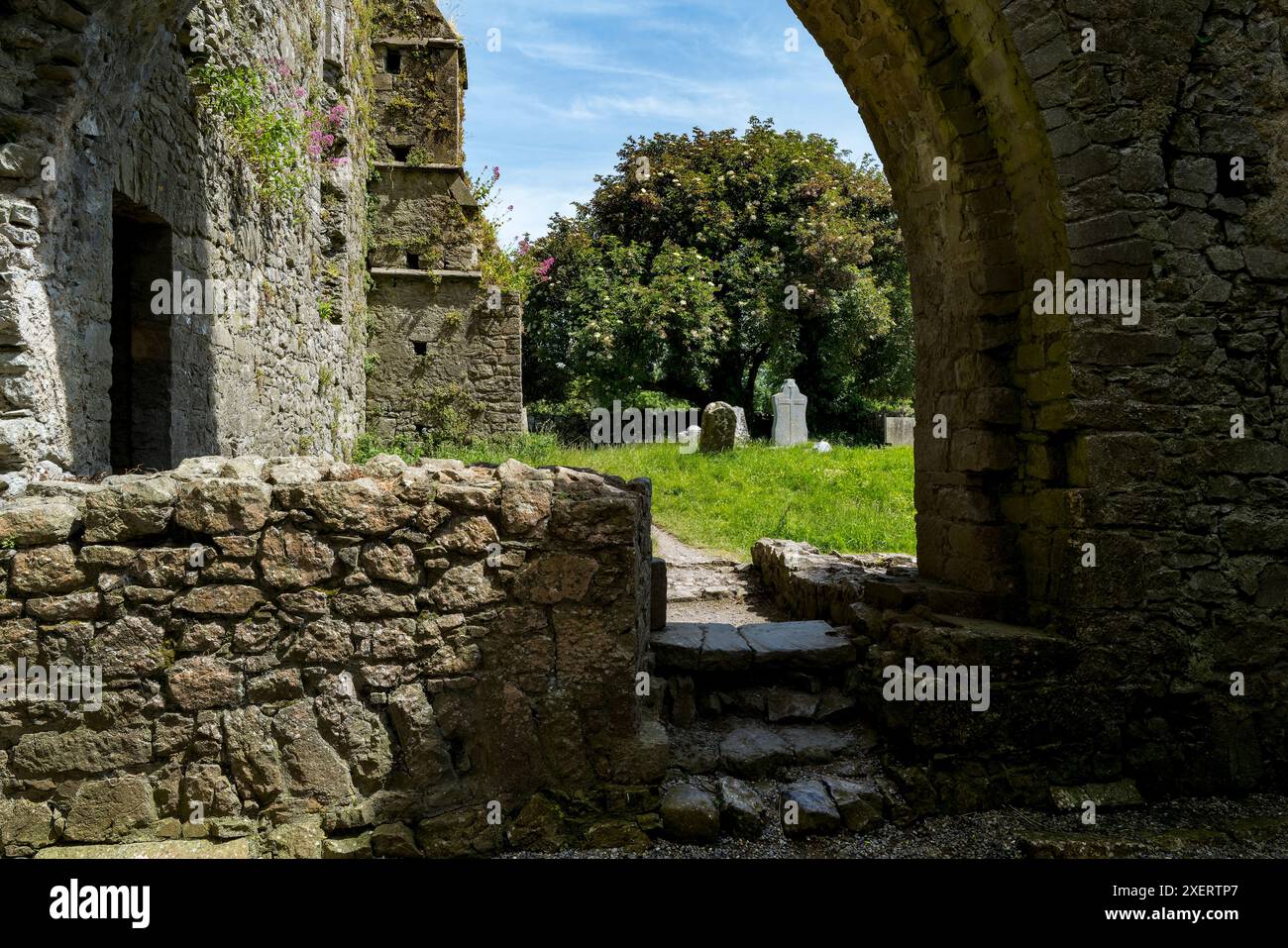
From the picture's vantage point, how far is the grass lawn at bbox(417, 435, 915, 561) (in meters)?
9.03

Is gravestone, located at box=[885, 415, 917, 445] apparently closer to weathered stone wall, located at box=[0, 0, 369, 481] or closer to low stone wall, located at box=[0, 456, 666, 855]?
weathered stone wall, located at box=[0, 0, 369, 481]

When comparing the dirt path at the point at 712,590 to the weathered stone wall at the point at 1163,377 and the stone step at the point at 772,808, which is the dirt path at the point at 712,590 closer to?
the stone step at the point at 772,808

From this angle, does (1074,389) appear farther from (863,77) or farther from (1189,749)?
(863,77)

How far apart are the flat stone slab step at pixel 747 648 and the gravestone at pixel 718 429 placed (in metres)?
8.42

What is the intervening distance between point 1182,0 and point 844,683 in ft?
13.5

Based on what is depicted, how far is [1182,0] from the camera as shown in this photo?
4.25 meters

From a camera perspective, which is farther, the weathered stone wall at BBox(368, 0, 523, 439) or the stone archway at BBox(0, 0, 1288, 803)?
the weathered stone wall at BBox(368, 0, 523, 439)

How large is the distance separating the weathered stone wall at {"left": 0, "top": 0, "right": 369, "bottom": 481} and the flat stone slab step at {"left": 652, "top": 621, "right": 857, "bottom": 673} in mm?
3263

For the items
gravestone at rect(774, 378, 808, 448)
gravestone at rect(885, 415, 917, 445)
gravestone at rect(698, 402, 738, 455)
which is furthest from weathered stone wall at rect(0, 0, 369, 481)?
gravestone at rect(885, 415, 917, 445)

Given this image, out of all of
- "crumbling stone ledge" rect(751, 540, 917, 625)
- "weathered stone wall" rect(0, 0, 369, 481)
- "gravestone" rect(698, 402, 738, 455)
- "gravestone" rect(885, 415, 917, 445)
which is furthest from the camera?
"gravestone" rect(885, 415, 917, 445)

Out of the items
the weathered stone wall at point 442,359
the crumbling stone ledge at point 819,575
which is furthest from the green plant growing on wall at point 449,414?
the crumbling stone ledge at point 819,575

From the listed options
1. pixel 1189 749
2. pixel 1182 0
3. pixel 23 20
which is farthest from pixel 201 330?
pixel 1189 749

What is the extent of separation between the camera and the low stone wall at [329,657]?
3.31 m

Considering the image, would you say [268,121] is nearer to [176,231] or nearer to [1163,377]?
[176,231]
